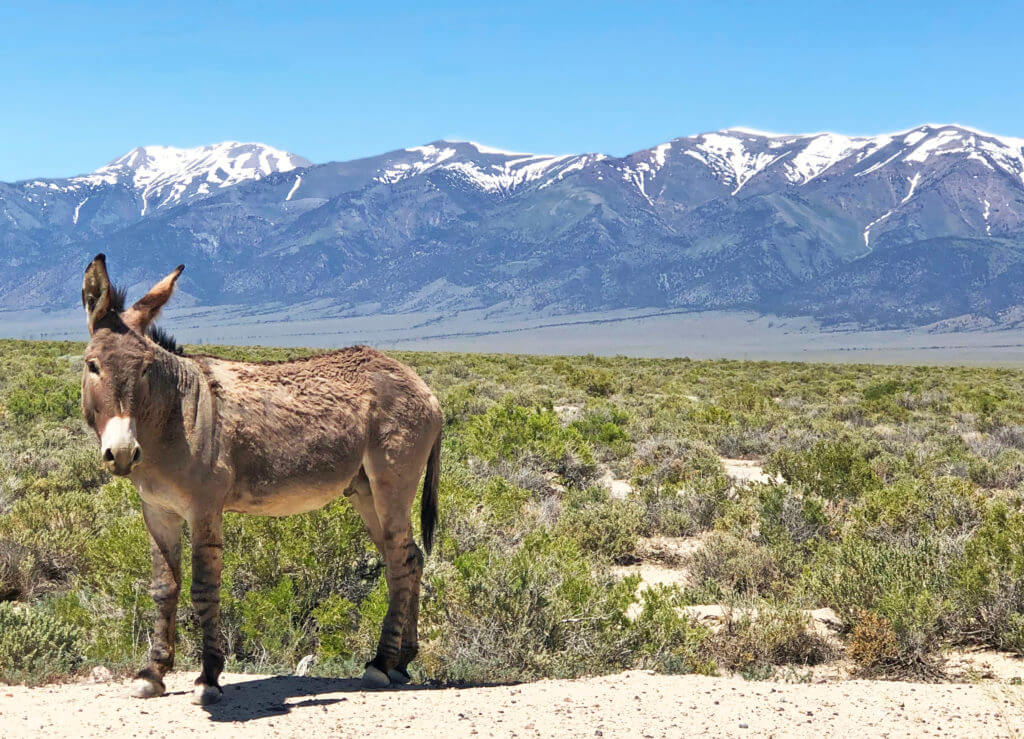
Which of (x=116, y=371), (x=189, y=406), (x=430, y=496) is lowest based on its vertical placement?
(x=430, y=496)

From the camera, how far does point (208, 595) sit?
5488mm

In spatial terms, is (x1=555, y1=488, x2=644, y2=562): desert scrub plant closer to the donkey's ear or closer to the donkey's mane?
the donkey's mane

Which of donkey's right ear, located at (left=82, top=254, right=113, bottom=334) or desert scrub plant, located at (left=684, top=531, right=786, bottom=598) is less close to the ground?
donkey's right ear, located at (left=82, top=254, right=113, bottom=334)

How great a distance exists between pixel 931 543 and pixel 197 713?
677 centimetres

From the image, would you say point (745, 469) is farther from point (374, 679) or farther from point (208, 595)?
point (208, 595)

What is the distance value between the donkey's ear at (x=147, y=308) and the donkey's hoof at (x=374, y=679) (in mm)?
2578

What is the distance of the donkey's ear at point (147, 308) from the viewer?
17.6 feet

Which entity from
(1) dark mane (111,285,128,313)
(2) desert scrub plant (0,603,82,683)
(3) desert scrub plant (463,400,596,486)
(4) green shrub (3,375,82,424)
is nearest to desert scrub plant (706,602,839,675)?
(2) desert scrub plant (0,603,82,683)

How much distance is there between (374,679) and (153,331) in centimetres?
259

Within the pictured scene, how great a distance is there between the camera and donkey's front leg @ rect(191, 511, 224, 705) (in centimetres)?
541

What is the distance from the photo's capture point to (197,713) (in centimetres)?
537

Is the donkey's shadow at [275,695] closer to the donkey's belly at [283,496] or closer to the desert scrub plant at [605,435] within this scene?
the donkey's belly at [283,496]

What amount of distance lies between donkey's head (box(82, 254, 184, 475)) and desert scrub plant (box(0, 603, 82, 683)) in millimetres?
2031

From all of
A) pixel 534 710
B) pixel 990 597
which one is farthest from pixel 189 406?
pixel 990 597
